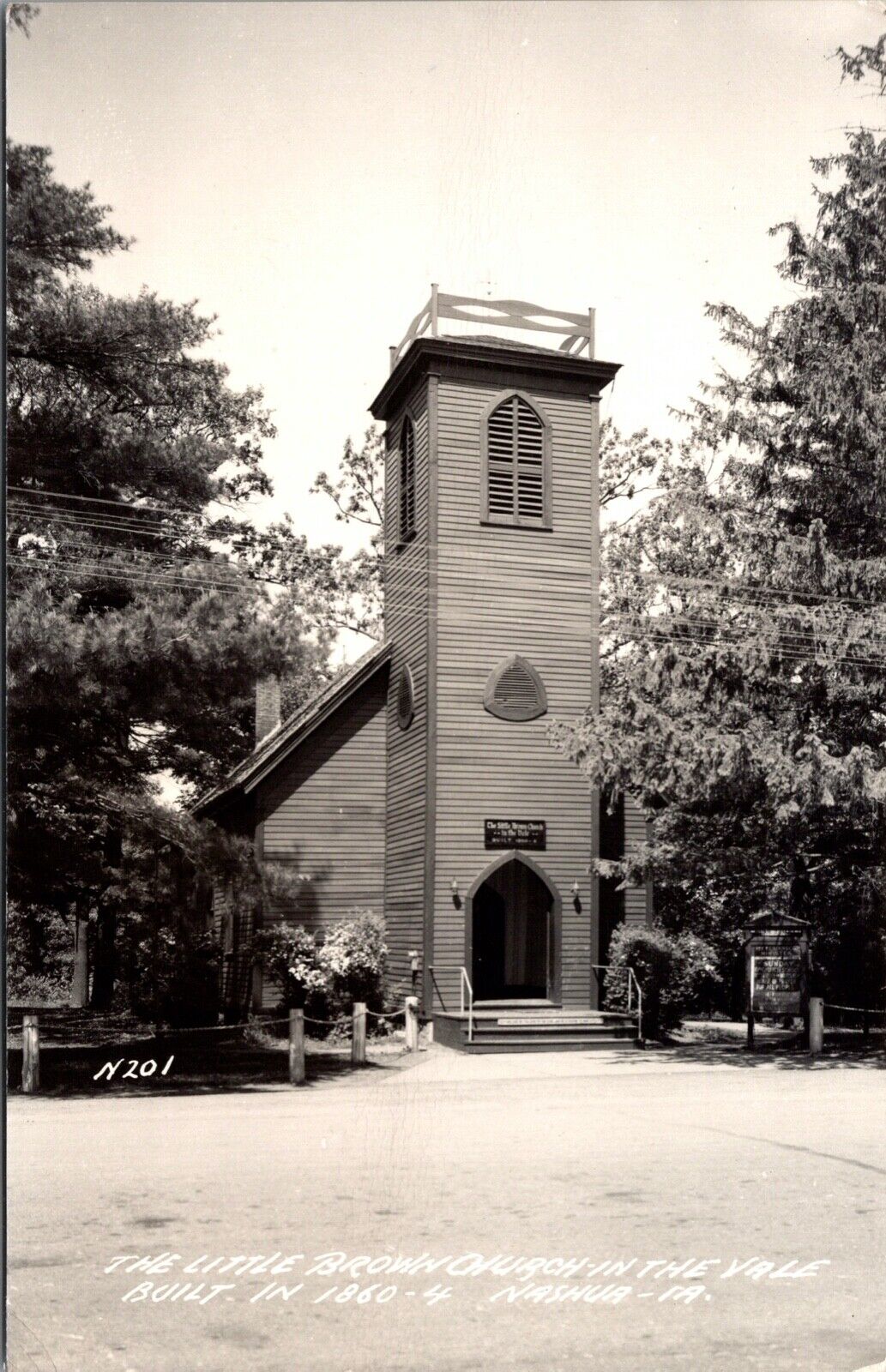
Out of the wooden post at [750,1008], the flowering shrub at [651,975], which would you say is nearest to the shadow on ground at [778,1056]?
the wooden post at [750,1008]

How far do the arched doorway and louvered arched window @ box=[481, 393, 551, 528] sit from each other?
18.8 feet

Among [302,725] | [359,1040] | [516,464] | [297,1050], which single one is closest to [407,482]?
[516,464]

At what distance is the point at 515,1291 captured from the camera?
20.6ft

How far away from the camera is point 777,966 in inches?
709

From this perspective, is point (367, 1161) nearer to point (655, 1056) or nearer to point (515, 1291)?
point (515, 1291)

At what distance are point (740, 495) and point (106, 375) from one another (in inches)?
356

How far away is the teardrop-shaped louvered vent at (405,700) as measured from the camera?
20.5 meters

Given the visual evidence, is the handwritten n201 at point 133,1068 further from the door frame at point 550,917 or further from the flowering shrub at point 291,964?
the door frame at point 550,917

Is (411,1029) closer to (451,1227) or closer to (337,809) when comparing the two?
(337,809)

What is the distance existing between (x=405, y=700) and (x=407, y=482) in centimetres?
361

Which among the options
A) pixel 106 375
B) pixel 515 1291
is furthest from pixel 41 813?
pixel 515 1291

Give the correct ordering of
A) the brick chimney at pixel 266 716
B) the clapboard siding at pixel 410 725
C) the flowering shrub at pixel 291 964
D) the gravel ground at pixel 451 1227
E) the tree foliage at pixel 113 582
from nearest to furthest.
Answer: the gravel ground at pixel 451 1227
the tree foliage at pixel 113 582
the flowering shrub at pixel 291 964
the clapboard siding at pixel 410 725
the brick chimney at pixel 266 716

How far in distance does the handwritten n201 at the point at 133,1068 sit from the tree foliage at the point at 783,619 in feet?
21.2

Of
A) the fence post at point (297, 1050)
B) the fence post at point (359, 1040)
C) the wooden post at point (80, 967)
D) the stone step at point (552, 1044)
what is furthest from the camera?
the stone step at point (552, 1044)
